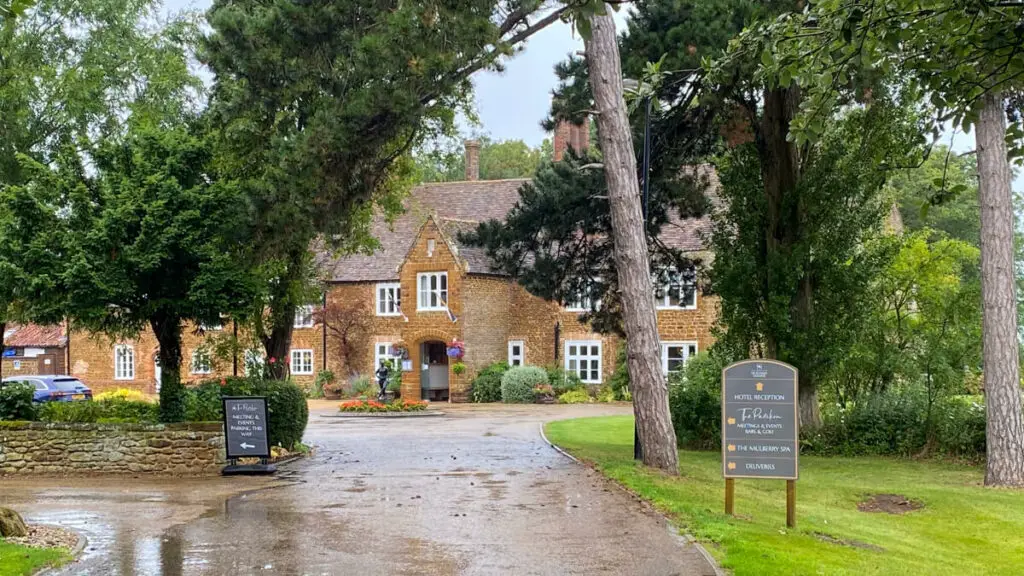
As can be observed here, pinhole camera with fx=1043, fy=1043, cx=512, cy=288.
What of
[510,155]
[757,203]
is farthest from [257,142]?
[510,155]

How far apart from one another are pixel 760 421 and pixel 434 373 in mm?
32375

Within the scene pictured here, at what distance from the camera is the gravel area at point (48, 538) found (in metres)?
10.2

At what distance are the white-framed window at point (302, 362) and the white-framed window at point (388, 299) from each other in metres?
4.35

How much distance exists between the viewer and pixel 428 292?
42.3 meters

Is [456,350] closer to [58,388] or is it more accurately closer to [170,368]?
[58,388]

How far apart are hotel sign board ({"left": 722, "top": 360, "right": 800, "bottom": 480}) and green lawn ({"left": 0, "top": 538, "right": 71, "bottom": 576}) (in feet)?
23.1

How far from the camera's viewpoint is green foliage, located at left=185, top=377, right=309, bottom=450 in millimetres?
18125

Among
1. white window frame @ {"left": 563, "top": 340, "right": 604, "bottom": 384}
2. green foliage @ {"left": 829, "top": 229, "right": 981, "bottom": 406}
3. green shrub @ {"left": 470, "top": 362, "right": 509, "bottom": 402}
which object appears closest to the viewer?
green foliage @ {"left": 829, "top": 229, "right": 981, "bottom": 406}

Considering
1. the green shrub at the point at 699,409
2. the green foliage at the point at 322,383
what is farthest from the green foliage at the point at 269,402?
the green foliage at the point at 322,383

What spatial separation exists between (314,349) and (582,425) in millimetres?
20741

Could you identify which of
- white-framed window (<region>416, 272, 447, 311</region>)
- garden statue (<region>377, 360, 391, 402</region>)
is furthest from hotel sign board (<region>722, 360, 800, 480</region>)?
white-framed window (<region>416, 272, 447, 311</region>)

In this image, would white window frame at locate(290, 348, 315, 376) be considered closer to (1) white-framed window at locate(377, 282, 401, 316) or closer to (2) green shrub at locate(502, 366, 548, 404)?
(1) white-framed window at locate(377, 282, 401, 316)

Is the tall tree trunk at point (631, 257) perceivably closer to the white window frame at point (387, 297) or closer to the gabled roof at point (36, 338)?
the white window frame at point (387, 297)

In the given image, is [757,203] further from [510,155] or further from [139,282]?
[510,155]
